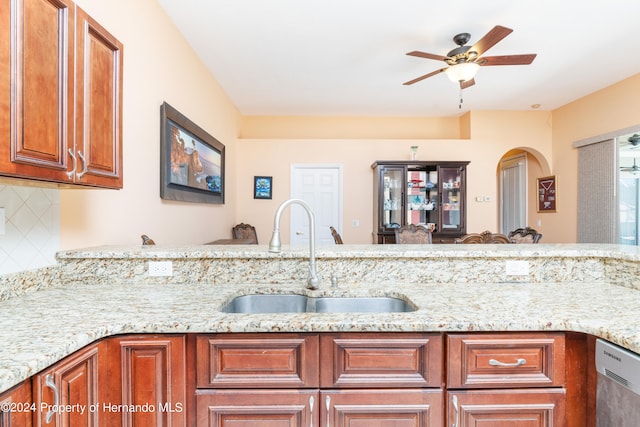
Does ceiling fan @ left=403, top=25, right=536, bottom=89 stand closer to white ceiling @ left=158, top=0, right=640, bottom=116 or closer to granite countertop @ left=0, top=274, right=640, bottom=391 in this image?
white ceiling @ left=158, top=0, right=640, bottom=116

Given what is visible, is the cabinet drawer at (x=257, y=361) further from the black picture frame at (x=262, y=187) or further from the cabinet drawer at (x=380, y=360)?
the black picture frame at (x=262, y=187)

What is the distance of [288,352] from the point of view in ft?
3.38

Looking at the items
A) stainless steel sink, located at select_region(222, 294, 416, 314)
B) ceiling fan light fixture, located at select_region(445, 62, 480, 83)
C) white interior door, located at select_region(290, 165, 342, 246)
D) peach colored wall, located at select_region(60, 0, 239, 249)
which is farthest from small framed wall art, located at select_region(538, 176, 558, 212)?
peach colored wall, located at select_region(60, 0, 239, 249)

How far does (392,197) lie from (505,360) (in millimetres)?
3864

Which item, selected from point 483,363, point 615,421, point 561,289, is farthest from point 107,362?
point 561,289

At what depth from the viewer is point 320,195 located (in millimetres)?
5137

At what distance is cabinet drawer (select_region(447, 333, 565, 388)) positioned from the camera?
1038 mm

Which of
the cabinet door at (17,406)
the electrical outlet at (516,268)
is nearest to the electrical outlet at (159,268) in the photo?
the cabinet door at (17,406)

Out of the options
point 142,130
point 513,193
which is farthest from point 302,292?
point 513,193

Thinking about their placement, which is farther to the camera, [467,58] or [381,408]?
[467,58]

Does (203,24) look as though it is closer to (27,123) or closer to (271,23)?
(271,23)

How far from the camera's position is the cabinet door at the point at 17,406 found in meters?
0.70

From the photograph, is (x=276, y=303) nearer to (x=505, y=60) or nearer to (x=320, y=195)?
(x=505, y=60)

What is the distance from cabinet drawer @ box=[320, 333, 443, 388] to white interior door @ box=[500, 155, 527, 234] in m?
5.62
